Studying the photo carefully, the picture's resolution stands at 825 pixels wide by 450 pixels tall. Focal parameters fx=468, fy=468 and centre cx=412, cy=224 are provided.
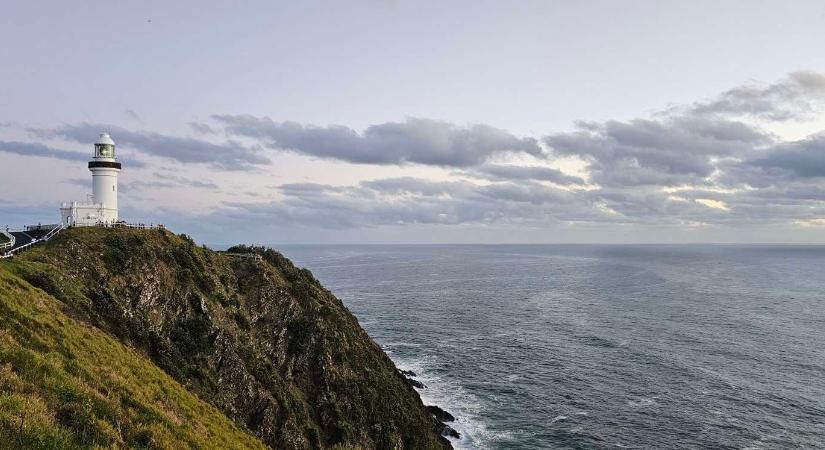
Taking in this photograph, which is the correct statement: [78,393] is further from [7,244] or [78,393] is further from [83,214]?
[83,214]

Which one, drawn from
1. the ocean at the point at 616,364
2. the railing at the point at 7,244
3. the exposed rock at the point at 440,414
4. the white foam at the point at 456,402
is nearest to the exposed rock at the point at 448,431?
the white foam at the point at 456,402

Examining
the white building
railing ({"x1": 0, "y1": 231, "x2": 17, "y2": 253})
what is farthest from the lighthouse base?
railing ({"x1": 0, "y1": 231, "x2": 17, "y2": 253})

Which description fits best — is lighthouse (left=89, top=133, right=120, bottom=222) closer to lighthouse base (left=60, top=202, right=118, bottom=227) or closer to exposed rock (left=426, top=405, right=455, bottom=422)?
lighthouse base (left=60, top=202, right=118, bottom=227)

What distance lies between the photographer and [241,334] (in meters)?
46.8

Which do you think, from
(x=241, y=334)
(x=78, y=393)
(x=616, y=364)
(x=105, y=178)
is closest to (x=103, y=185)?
(x=105, y=178)

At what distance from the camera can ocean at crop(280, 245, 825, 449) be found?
172ft

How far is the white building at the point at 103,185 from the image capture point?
56628 millimetres

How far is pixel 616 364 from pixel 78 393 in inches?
2870

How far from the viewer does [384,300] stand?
437 ft

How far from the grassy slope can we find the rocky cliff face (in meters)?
5.38

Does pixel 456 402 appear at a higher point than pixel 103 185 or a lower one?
lower

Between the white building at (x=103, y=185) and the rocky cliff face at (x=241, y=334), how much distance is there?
10.9 metres

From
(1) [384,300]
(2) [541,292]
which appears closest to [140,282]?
(1) [384,300]

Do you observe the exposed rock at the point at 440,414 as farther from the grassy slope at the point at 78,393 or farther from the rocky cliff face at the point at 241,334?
the grassy slope at the point at 78,393
